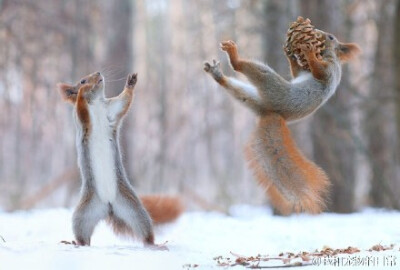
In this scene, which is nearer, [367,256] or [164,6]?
[367,256]

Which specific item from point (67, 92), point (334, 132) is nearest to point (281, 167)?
point (67, 92)

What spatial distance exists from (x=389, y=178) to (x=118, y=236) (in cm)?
1104

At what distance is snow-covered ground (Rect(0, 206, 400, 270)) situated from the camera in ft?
13.4

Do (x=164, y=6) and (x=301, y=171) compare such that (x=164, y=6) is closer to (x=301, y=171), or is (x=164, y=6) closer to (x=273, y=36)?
(x=273, y=36)

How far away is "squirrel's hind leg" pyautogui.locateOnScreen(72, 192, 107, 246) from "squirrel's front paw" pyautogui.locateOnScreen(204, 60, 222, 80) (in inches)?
56.8

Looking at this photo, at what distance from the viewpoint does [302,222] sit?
24.3 feet

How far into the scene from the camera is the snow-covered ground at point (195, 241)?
13.4 feet

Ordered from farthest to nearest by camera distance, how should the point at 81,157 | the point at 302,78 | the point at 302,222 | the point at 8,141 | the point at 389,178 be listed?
the point at 8,141 < the point at 389,178 < the point at 302,222 < the point at 302,78 < the point at 81,157

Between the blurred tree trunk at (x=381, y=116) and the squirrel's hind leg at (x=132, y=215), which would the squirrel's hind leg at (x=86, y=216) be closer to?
the squirrel's hind leg at (x=132, y=215)

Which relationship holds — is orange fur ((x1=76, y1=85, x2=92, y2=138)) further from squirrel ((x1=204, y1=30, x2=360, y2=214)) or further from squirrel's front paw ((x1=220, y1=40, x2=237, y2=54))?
squirrel's front paw ((x1=220, y1=40, x2=237, y2=54))

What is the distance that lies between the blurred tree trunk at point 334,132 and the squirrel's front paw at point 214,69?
4.27m

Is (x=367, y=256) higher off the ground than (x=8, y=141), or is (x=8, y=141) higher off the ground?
(x=8, y=141)

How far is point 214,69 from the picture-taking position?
5516 millimetres

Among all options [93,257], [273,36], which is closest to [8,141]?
[273,36]
